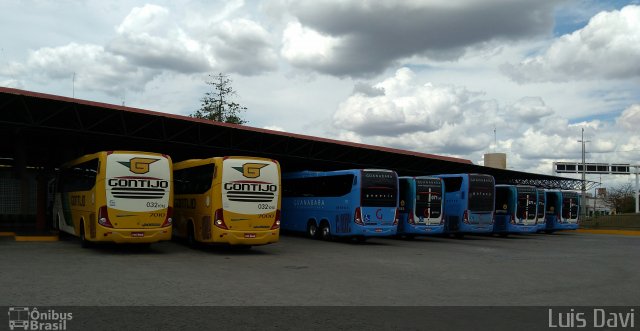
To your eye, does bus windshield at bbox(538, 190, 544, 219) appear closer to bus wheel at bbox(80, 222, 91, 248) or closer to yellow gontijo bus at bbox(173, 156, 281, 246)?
yellow gontijo bus at bbox(173, 156, 281, 246)

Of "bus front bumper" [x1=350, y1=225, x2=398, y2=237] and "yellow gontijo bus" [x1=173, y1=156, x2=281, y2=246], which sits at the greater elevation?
"yellow gontijo bus" [x1=173, y1=156, x2=281, y2=246]

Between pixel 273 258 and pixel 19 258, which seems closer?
pixel 19 258

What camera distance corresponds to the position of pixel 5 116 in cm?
2116

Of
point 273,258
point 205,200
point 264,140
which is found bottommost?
point 273,258

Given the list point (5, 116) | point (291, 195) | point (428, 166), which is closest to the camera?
point (5, 116)

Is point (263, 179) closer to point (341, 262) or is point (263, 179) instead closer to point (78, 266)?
point (341, 262)

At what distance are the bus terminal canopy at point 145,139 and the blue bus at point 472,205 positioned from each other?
6.23 meters

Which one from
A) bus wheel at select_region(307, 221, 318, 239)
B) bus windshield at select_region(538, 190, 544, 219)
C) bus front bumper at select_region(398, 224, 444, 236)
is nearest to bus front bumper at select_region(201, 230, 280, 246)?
bus wheel at select_region(307, 221, 318, 239)

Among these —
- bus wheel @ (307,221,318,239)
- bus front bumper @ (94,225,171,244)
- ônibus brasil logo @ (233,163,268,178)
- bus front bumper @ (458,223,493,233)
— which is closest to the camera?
bus front bumper @ (94,225,171,244)

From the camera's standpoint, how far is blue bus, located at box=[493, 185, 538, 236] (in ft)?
94.7

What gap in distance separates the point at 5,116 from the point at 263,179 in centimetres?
1142
